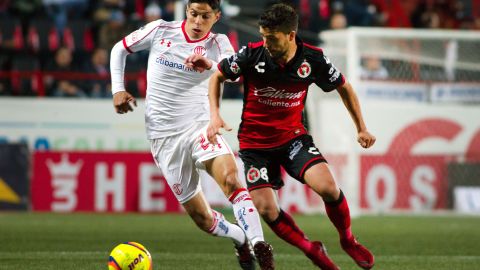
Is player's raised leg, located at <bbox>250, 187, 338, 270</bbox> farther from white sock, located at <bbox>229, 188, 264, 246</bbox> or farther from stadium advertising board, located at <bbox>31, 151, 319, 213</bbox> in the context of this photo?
stadium advertising board, located at <bbox>31, 151, 319, 213</bbox>

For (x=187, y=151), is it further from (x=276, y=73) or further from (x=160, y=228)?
(x=160, y=228)

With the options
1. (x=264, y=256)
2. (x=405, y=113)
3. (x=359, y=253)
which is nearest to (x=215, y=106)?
(x=264, y=256)

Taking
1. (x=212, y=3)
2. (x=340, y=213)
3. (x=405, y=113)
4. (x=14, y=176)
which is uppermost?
(x=212, y=3)

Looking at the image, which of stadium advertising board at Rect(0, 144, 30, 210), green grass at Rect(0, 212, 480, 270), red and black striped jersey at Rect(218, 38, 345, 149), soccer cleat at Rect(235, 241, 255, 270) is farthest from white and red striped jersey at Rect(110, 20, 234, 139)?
stadium advertising board at Rect(0, 144, 30, 210)

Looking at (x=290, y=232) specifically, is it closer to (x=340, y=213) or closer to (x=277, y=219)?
(x=277, y=219)

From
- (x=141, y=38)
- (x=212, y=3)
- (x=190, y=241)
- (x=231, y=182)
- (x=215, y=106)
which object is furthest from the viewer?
(x=190, y=241)

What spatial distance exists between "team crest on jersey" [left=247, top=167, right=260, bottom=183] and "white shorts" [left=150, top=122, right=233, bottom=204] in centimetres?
54

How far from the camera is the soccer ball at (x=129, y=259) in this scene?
6.51 metres

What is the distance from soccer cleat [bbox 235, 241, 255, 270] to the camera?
23.1ft

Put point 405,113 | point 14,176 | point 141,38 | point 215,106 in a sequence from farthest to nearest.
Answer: point 405,113 → point 14,176 → point 141,38 → point 215,106

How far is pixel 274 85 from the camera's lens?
6.85 m

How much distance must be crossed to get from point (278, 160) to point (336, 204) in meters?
0.56

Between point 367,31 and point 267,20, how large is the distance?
9.10 m

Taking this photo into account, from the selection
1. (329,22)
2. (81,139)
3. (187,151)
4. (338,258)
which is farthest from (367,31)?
(187,151)
